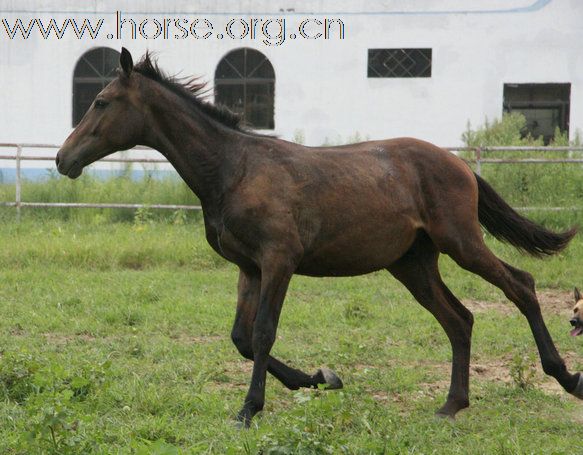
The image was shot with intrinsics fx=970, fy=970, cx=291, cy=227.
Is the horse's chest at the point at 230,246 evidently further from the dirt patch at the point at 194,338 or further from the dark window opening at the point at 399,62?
the dark window opening at the point at 399,62

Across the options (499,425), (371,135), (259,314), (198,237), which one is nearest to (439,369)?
(499,425)

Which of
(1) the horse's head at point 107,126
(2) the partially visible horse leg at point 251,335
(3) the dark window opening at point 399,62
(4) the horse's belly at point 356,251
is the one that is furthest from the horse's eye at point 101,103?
(3) the dark window opening at point 399,62

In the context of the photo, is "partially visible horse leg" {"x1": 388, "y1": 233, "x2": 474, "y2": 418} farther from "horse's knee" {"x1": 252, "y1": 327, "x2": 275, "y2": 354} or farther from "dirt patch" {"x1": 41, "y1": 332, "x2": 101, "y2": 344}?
"dirt patch" {"x1": 41, "y1": 332, "x2": 101, "y2": 344}

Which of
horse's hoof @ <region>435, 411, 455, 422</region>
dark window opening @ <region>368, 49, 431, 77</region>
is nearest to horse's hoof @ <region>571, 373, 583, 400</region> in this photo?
horse's hoof @ <region>435, 411, 455, 422</region>

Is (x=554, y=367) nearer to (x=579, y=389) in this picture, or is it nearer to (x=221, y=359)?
(x=579, y=389)

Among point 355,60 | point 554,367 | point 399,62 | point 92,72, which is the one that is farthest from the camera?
point 92,72

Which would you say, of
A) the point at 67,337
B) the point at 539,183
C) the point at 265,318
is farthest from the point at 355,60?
the point at 265,318

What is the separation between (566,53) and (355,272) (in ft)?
42.9

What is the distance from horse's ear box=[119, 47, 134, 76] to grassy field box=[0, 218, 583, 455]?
1.90m

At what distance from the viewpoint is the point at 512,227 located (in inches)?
280

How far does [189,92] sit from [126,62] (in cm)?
48

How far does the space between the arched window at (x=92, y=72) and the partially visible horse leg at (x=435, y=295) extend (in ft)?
43.4

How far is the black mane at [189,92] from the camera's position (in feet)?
20.6

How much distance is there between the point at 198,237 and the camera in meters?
12.9
